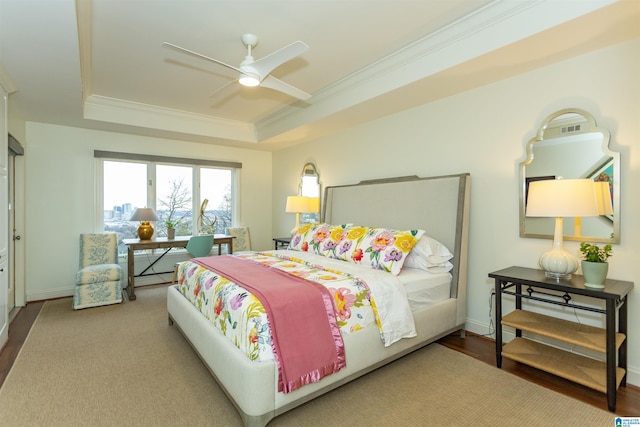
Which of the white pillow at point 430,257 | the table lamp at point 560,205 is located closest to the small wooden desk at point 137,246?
the white pillow at point 430,257

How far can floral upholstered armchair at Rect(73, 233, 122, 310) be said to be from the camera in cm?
380

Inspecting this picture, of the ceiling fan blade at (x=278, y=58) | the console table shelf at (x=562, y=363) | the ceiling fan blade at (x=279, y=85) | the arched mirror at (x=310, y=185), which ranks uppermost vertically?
the ceiling fan blade at (x=278, y=58)

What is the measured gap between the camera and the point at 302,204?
4664 mm

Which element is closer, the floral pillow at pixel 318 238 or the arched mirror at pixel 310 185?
the floral pillow at pixel 318 238

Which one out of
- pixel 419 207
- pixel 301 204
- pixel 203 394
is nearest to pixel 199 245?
pixel 301 204

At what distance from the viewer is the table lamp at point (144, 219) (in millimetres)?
4445

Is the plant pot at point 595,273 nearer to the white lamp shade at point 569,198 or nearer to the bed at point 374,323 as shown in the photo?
the white lamp shade at point 569,198

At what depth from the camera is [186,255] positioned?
5.25 m

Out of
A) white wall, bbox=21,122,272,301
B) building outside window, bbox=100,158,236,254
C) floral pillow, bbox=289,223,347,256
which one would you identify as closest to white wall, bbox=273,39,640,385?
floral pillow, bbox=289,223,347,256

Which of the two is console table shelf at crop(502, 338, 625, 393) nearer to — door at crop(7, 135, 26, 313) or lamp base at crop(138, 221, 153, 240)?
lamp base at crop(138, 221, 153, 240)

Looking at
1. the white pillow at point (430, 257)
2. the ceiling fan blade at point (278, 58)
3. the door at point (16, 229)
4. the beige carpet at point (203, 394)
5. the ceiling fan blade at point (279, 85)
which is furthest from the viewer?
the door at point (16, 229)

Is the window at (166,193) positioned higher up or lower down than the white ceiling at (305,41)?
lower down

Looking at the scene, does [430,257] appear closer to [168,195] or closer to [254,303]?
[254,303]

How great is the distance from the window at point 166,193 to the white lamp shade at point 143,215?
1.42ft
